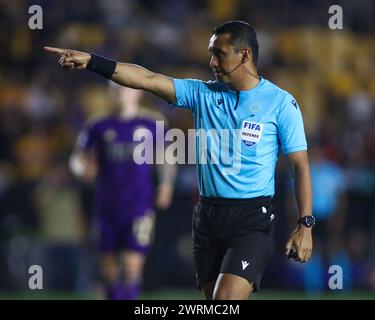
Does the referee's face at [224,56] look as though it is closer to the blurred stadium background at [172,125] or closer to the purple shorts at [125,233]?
the purple shorts at [125,233]

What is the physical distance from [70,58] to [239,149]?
4.47ft

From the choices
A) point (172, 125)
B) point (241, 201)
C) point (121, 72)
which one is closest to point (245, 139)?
point (241, 201)

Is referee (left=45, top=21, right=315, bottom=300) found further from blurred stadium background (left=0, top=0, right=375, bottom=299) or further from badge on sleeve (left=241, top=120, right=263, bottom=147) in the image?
blurred stadium background (left=0, top=0, right=375, bottom=299)

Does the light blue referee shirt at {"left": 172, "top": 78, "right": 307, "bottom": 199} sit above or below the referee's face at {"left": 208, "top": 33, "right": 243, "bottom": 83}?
below

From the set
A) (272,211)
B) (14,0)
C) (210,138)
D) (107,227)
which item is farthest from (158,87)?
(14,0)

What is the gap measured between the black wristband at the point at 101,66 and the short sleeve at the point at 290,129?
1236 mm

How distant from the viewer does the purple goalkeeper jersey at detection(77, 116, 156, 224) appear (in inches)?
450

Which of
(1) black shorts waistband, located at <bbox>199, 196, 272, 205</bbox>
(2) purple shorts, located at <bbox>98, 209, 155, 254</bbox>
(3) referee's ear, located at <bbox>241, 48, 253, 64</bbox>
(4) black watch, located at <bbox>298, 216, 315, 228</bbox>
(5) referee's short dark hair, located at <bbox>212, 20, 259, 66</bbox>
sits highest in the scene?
(5) referee's short dark hair, located at <bbox>212, 20, 259, 66</bbox>

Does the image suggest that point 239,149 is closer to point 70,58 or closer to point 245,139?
point 245,139

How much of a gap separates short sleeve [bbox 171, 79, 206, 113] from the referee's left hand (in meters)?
1.21

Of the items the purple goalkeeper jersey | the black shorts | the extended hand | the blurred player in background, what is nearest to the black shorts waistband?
the black shorts

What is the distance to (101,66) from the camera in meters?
7.38

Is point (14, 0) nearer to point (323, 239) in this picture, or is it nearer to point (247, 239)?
point (323, 239)

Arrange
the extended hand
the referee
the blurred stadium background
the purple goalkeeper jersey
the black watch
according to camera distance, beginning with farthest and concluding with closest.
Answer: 1. the blurred stadium background
2. the purple goalkeeper jersey
3. the referee
4. the black watch
5. the extended hand
